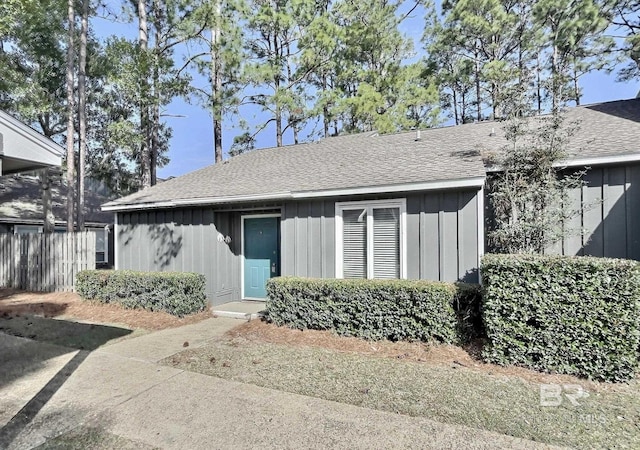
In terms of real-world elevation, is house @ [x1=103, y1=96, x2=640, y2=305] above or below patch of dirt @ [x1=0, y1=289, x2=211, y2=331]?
above

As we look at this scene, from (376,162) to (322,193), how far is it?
1908 mm

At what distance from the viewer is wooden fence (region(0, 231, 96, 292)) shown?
10.7 m

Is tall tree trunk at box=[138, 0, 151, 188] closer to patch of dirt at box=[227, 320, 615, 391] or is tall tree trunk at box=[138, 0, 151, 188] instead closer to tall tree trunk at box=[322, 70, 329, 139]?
tall tree trunk at box=[322, 70, 329, 139]

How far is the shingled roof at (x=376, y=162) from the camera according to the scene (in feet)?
22.1

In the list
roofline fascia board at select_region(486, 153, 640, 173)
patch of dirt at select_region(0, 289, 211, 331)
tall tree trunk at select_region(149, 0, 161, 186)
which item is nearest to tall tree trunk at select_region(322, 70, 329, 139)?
tall tree trunk at select_region(149, 0, 161, 186)

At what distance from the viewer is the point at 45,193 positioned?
50.8 ft

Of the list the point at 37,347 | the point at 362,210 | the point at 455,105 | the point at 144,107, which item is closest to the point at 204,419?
the point at 37,347

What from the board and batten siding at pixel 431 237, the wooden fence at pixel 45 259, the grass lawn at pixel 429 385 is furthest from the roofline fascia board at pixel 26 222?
the board and batten siding at pixel 431 237

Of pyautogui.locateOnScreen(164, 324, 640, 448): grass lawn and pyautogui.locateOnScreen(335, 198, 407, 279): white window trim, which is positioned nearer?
pyautogui.locateOnScreen(164, 324, 640, 448): grass lawn

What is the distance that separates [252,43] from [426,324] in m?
18.7

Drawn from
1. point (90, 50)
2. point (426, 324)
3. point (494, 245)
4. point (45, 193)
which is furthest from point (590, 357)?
point (90, 50)

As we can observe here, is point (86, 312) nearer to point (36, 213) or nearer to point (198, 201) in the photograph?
point (198, 201)

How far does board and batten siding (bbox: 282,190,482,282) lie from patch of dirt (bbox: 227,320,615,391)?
1294 millimetres

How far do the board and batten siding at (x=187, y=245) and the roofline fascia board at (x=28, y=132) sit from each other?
520cm
